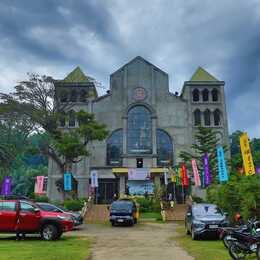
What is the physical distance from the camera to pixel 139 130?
4406 centimetres

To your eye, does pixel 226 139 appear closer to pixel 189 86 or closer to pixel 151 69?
pixel 189 86

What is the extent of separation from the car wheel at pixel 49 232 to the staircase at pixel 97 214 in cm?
1441

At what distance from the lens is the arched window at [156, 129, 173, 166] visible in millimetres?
42766

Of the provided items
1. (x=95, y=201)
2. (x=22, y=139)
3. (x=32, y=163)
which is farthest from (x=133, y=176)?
(x=32, y=163)

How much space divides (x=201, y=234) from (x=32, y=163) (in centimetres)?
9119

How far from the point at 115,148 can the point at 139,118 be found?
5268 millimetres

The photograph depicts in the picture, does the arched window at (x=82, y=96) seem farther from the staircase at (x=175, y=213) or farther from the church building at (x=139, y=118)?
the staircase at (x=175, y=213)

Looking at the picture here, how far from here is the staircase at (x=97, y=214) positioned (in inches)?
1118

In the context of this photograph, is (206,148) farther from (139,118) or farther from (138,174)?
(139,118)

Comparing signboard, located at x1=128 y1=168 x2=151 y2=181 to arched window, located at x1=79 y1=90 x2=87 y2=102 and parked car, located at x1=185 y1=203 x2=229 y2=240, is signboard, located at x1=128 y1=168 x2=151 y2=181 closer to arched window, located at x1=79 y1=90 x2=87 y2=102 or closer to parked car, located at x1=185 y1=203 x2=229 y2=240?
arched window, located at x1=79 y1=90 x2=87 y2=102

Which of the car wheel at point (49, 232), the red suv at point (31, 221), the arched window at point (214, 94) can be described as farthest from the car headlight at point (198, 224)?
→ the arched window at point (214, 94)

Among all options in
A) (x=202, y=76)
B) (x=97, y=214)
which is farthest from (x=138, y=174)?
(x=202, y=76)

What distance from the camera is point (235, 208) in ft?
50.4

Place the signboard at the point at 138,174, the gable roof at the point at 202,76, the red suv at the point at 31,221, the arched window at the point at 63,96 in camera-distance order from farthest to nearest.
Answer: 1. the gable roof at the point at 202,76
2. the signboard at the point at 138,174
3. the arched window at the point at 63,96
4. the red suv at the point at 31,221
